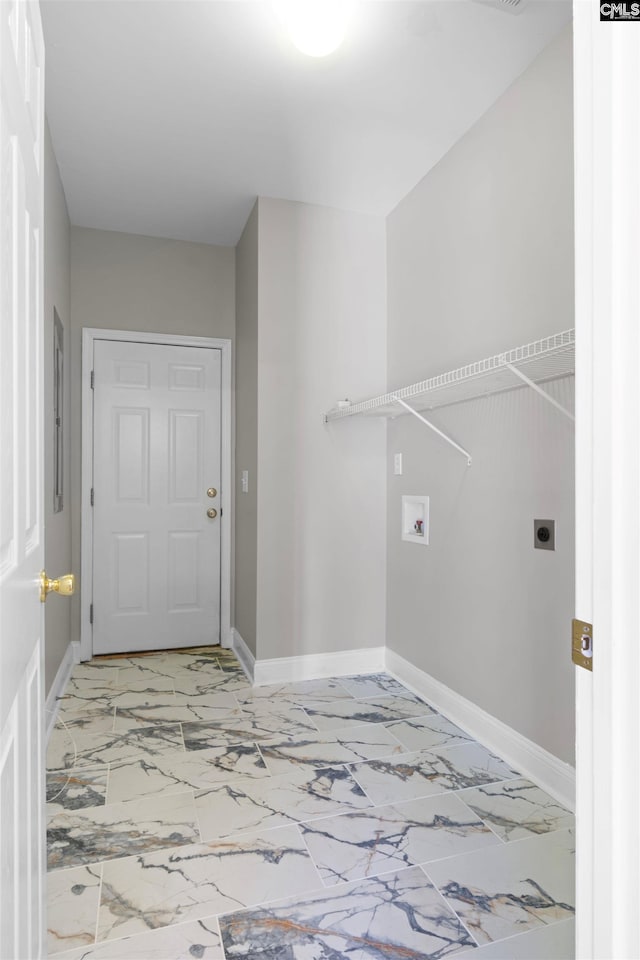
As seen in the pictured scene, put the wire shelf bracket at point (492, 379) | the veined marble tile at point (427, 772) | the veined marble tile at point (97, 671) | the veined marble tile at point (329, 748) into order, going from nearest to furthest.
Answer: the wire shelf bracket at point (492, 379) < the veined marble tile at point (427, 772) < the veined marble tile at point (329, 748) < the veined marble tile at point (97, 671)

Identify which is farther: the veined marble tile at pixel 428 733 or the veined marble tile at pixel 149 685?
the veined marble tile at pixel 149 685

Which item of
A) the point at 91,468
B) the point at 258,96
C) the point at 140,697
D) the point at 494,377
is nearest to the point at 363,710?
the point at 140,697

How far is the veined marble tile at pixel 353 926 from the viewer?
1.38 metres

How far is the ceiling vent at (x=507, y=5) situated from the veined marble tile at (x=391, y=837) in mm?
2590

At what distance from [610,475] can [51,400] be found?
8.71ft

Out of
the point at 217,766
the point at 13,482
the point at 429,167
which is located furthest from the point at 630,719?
the point at 429,167

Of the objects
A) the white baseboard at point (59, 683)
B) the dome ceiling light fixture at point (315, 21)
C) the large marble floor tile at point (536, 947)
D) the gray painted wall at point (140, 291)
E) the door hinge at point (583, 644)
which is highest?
the dome ceiling light fixture at point (315, 21)

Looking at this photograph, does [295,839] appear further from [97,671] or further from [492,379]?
[97,671]

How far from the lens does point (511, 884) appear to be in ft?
5.25

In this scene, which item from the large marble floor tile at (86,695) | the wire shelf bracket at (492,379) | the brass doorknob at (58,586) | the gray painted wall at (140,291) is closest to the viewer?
the brass doorknob at (58,586)

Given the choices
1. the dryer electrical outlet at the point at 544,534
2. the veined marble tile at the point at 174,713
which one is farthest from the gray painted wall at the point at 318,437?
the dryer electrical outlet at the point at 544,534

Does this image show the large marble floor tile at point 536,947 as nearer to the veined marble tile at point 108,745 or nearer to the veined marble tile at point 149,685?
the veined marble tile at point 108,745

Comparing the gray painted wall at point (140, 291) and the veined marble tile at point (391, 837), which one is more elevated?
the gray painted wall at point (140, 291)

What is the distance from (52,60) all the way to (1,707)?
2.39 m
